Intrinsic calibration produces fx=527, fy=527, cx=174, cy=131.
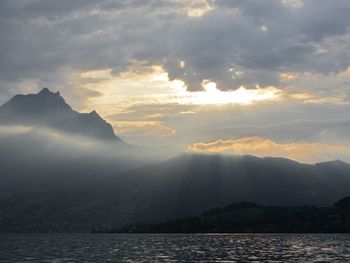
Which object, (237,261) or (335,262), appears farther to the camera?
(237,261)

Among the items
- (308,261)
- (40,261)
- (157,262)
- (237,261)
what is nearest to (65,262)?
(40,261)

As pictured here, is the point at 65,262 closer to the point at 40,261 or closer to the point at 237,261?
the point at 40,261

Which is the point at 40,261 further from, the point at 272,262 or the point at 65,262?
the point at 272,262

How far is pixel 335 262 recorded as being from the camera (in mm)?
148750

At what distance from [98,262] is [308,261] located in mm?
62031

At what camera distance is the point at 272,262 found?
503ft

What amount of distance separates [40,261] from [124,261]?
25.2 metres

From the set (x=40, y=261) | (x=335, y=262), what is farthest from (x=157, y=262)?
(x=335, y=262)

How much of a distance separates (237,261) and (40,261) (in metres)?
59.1

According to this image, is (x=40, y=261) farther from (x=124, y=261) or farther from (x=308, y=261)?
(x=308, y=261)

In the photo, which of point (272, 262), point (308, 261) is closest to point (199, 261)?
point (272, 262)

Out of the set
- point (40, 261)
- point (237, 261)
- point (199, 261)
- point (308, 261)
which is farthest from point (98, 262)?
point (308, 261)

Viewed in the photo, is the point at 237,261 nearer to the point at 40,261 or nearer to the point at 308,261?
the point at 308,261

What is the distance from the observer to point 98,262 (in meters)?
156
